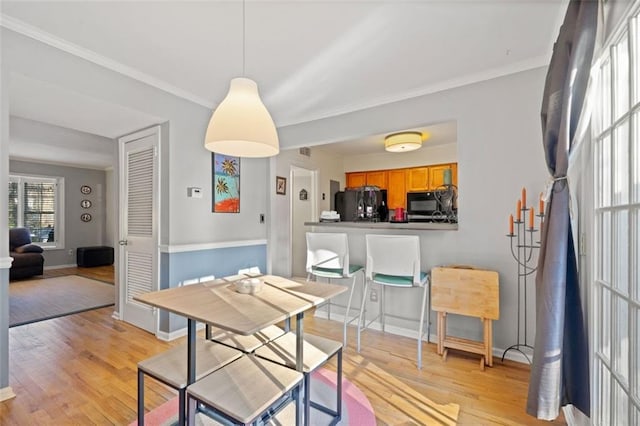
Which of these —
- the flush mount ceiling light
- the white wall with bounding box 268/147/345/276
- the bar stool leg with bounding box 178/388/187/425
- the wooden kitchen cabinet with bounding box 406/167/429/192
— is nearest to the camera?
the bar stool leg with bounding box 178/388/187/425

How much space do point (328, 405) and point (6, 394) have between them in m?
2.09

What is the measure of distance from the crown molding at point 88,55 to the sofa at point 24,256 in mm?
5140

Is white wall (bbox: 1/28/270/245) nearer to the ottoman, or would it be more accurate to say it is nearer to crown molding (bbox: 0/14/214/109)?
crown molding (bbox: 0/14/214/109)

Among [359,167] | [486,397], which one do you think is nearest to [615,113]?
[486,397]

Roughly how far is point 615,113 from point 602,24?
41 centimetres

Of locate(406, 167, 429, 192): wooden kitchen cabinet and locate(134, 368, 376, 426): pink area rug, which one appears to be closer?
locate(134, 368, 376, 426): pink area rug

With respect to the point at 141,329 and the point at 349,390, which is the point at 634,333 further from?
the point at 141,329

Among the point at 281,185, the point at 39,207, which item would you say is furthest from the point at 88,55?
the point at 39,207

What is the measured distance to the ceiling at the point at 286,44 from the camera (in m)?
1.84

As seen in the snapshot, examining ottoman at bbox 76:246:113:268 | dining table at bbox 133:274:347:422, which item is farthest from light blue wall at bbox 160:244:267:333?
ottoman at bbox 76:246:113:268

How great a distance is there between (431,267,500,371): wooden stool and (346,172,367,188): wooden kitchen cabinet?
3.91m

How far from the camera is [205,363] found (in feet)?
5.12

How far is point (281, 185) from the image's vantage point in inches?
175

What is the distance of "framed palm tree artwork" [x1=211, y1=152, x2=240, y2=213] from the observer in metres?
3.34
